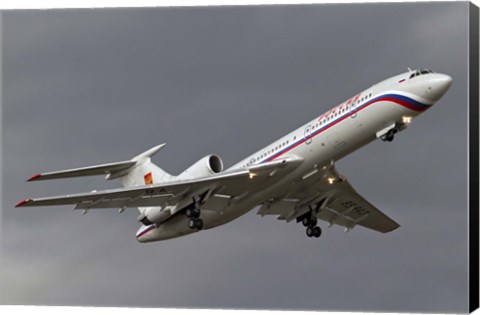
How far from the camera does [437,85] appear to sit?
27625mm

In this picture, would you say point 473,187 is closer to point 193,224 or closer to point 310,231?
point 310,231

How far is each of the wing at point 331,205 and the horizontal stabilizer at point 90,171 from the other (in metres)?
5.67

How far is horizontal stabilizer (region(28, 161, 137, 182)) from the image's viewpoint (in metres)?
32.3

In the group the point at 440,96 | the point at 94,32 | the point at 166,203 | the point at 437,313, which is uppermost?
the point at 94,32

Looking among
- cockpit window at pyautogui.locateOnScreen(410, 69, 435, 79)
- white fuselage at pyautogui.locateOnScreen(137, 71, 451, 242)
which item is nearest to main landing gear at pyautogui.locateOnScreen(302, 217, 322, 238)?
white fuselage at pyautogui.locateOnScreen(137, 71, 451, 242)

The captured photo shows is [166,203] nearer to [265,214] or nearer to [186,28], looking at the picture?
[265,214]

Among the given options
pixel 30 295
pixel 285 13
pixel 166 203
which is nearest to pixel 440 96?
pixel 285 13

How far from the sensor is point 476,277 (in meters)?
25.6

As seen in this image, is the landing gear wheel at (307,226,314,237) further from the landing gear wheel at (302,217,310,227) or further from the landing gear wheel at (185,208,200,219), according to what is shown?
the landing gear wheel at (185,208,200,219)

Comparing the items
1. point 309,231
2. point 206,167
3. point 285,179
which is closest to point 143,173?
point 206,167

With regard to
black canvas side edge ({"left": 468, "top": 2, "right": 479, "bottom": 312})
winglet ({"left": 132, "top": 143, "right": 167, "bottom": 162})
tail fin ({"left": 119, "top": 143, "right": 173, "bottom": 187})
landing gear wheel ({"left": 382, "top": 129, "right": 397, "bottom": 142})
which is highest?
winglet ({"left": 132, "top": 143, "right": 167, "bottom": 162})

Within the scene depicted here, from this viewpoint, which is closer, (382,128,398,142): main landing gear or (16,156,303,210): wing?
(382,128,398,142): main landing gear

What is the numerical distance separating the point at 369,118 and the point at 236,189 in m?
5.26

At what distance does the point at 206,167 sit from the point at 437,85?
8.38 meters
